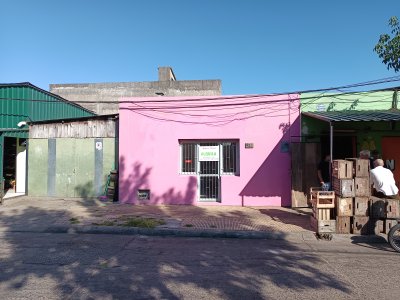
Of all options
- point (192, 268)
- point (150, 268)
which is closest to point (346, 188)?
point (192, 268)

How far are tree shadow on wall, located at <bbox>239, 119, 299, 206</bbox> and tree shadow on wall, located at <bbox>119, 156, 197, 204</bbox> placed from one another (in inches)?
83.0

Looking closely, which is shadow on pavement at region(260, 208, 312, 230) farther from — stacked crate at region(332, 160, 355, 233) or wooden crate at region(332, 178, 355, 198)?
wooden crate at region(332, 178, 355, 198)

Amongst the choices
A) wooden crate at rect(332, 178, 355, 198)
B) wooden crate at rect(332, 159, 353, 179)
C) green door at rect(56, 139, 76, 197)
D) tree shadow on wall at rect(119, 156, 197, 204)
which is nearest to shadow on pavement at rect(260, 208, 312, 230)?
wooden crate at rect(332, 178, 355, 198)

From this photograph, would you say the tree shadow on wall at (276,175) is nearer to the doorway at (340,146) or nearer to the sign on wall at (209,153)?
the doorway at (340,146)

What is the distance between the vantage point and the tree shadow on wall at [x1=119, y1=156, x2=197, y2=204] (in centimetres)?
1194

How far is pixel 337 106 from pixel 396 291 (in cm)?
779

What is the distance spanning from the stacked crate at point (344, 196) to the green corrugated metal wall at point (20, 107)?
1184cm

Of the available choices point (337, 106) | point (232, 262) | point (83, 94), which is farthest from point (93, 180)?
point (83, 94)

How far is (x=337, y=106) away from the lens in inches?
447

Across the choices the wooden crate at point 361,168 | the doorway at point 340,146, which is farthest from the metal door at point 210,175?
the wooden crate at point 361,168

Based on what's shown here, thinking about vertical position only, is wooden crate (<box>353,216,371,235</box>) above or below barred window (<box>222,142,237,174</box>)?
below

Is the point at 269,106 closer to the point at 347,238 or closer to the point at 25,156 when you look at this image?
the point at 347,238

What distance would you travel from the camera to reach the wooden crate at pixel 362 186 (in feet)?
26.6

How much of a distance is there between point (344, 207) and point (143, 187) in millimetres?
6946
